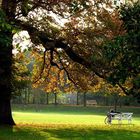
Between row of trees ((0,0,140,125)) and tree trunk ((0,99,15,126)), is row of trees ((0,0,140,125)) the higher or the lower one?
the higher one

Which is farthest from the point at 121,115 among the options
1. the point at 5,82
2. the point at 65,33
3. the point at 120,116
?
the point at 5,82

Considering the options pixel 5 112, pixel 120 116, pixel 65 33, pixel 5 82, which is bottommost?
pixel 120 116

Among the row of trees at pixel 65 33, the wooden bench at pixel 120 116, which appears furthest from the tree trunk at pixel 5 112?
the wooden bench at pixel 120 116

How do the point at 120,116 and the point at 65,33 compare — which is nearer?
the point at 65,33

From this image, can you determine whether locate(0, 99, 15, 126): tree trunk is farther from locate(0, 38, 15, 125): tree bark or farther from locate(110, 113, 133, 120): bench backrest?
locate(110, 113, 133, 120): bench backrest

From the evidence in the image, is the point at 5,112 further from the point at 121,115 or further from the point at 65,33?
the point at 121,115

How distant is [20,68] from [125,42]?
21409 mm

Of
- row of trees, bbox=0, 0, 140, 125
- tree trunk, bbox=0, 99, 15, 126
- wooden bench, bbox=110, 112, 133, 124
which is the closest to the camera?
row of trees, bbox=0, 0, 140, 125

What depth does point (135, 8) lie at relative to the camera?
13773mm

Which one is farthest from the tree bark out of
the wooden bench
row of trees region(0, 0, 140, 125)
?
the wooden bench

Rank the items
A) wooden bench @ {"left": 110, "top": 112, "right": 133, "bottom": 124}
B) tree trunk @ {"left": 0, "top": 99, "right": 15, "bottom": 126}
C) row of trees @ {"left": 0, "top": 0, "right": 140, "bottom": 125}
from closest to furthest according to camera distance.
→ row of trees @ {"left": 0, "top": 0, "right": 140, "bottom": 125} → tree trunk @ {"left": 0, "top": 99, "right": 15, "bottom": 126} → wooden bench @ {"left": 110, "top": 112, "right": 133, "bottom": 124}

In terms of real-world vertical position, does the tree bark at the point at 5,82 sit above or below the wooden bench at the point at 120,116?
above

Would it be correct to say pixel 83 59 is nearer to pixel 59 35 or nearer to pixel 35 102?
pixel 59 35

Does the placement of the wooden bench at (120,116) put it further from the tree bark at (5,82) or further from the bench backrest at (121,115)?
the tree bark at (5,82)
